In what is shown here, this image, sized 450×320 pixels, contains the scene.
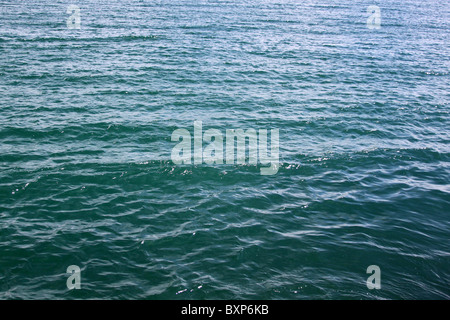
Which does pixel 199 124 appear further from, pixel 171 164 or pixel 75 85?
pixel 75 85

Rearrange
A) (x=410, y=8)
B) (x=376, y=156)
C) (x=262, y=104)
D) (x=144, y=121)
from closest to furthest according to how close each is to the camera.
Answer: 1. (x=376, y=156)
2. (x=144, y=121)
3. (x=262, y=104)
4. (x=410, y=8)

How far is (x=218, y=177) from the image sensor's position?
21906 mm

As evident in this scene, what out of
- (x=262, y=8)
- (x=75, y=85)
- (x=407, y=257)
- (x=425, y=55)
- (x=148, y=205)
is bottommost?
(x=407, y=257)

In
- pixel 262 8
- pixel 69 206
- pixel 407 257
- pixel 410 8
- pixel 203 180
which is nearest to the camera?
pixel 407 257

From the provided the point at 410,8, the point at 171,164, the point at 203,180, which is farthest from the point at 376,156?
the point at 410,8

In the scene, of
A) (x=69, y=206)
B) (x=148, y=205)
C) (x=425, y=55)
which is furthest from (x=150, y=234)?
(x=425, y=55)

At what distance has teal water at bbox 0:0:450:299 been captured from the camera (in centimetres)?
1483

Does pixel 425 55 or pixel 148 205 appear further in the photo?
pixel 425 55

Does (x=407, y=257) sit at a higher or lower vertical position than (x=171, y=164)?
lower

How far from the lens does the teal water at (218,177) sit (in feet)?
48.6

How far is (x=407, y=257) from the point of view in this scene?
1608 cm

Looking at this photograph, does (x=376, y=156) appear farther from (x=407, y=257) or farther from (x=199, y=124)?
(x=199, y=124)

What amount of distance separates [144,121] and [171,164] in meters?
6.78

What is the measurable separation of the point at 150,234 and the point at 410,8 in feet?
342
